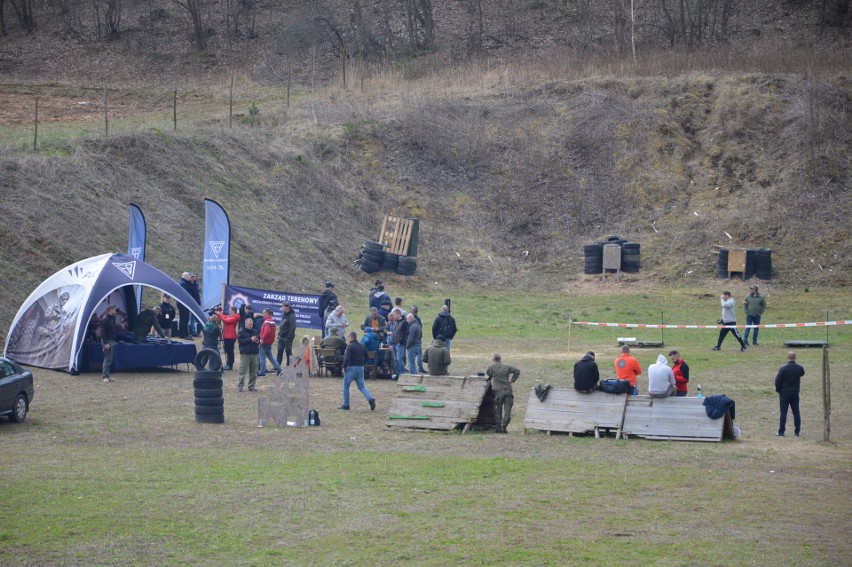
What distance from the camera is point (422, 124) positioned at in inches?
2045

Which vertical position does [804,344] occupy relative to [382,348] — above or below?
above

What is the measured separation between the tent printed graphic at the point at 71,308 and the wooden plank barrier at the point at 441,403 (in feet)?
29.2

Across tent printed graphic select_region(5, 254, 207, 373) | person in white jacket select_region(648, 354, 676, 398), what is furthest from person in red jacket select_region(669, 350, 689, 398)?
tent printed graphic select_region(5, 254, 207, 373)

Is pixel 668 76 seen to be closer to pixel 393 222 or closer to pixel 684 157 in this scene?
pixel 684 157

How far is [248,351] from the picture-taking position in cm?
2102

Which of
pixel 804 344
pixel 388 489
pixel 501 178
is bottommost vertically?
pixel 388 489

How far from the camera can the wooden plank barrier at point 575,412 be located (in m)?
17.2

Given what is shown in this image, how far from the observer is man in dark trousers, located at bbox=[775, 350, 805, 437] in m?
16.9

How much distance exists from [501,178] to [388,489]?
125 feet

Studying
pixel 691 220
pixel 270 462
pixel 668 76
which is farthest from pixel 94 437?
pixel 668 76

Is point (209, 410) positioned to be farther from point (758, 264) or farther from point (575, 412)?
point (758, 264)

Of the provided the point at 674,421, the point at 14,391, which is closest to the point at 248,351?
the point at 14,391

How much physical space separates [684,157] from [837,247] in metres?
9.83

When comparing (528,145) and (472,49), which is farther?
(472,49)
